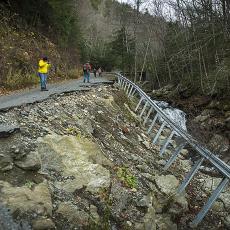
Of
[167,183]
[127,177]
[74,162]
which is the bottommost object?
[167,183]

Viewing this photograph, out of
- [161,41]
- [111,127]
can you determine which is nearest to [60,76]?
[111,127]

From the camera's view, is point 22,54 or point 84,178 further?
point 22,54

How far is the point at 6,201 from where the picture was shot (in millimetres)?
6836

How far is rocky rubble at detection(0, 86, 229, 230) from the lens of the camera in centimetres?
730

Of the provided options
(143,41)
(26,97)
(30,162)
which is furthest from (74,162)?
(143,41)

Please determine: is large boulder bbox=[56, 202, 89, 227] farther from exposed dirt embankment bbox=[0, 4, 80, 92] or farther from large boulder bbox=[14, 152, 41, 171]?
exposed dirt embankment bbox=[0, 4, 80, 92]

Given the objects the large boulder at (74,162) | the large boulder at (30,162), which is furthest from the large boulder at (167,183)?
the large boulder at (30,162)

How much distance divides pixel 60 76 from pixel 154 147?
52.7ft

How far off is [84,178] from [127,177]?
144 centimetres

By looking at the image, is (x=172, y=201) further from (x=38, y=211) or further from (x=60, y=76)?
(x=60, y=76)

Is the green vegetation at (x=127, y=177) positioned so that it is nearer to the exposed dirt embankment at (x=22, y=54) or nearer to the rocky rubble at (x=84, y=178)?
the rocky rubble at (x=84, y=178)

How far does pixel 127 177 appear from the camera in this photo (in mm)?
9742

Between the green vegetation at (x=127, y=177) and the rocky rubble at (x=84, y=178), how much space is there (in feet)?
0.09

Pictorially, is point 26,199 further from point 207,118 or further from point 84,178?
point 207,118
